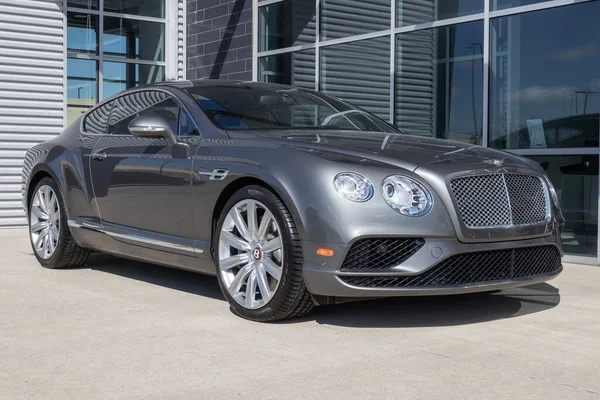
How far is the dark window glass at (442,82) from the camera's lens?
9.05m

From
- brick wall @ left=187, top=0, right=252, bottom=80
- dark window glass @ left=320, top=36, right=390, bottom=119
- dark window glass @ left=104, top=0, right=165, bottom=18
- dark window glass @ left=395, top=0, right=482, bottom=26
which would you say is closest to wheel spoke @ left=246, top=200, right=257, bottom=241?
dark window glass @ left=395, top=0, right=482, bottom=26

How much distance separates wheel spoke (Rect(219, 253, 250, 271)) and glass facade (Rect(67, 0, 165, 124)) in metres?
8.16

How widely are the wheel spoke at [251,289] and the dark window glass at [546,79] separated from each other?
4.27 m

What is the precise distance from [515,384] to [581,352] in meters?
0.79

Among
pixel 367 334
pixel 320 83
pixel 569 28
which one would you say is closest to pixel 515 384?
pixel 367 334

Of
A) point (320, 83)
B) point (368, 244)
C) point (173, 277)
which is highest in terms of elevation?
point (320, 83)

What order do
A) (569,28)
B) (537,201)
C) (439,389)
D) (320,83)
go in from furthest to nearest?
1. (320,83)
2. (569,28)
3. (537,201)
4. (439,389)

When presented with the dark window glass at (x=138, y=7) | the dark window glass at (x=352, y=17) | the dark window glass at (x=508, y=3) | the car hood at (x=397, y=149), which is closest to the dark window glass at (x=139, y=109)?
the car hood at (x=397, y=149)

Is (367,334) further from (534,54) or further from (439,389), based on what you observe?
(534,54)

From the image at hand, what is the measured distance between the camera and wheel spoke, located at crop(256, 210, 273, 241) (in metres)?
4.79

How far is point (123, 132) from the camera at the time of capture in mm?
6340

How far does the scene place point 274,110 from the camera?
582 centimetres

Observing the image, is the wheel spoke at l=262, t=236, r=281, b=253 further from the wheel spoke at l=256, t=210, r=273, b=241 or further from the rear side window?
the rear side window

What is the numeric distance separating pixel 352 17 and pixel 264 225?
652cm
